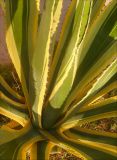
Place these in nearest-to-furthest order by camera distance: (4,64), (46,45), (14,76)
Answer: (46,45)
(14,76)
(4,64)

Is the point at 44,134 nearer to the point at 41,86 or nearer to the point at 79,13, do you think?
the point at 41,86

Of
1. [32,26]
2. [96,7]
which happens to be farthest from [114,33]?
[32,26]

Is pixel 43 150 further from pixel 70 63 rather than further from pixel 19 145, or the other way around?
pixel 70 63

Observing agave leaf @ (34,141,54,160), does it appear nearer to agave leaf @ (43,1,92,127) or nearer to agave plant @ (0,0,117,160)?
agave plant @ (0,0,117,160)

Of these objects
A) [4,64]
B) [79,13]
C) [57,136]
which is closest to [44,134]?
[57,136]

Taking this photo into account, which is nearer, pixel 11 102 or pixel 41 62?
pixel 41 62

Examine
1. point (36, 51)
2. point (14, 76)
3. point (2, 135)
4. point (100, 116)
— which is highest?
point (14, 76)

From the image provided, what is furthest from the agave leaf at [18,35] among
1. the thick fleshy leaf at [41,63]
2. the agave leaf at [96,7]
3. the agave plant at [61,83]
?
the agave leaf at [96,7]

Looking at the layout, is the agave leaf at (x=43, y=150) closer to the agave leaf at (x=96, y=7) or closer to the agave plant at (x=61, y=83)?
the agave plant at (x=61, y=83)
